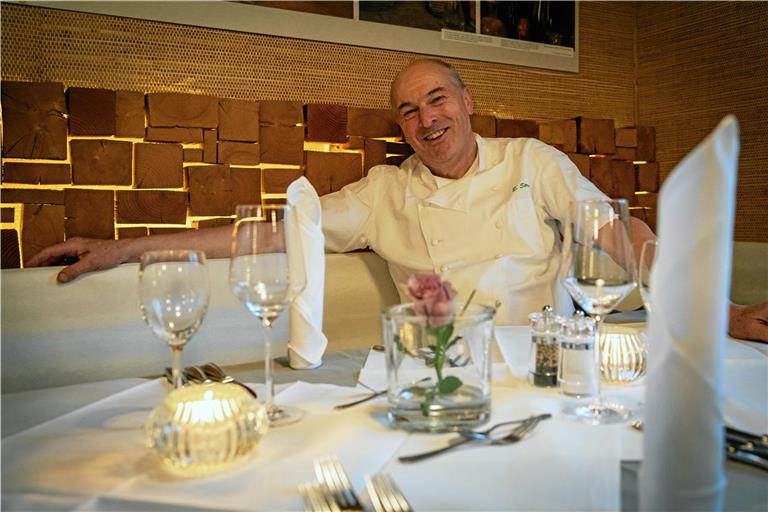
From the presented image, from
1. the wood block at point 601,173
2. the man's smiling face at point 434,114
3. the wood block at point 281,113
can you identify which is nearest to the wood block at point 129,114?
the wood block at point 281,113

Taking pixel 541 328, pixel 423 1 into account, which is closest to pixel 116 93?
pixel 423 1

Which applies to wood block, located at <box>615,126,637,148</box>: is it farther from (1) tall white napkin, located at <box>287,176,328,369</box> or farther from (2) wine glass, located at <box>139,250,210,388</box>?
(2) wine glass, located at <box>139,250,210,388</box>

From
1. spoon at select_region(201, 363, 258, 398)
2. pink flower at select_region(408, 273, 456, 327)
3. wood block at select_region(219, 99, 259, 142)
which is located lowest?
spoon at select_region(201, 363, 258, 398)

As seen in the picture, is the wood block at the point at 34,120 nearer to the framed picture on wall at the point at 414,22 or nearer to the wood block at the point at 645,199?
the framed picture on wall at the point at 414,22

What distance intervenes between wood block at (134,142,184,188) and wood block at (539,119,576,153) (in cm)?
165

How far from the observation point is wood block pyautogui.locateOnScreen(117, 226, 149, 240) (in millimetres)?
2221

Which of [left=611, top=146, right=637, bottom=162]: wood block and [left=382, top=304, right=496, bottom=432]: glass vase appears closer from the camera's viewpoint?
[left=382, top=304, right=496, bottom=432]: glass vase

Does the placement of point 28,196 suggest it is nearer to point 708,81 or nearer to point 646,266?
point 646,266

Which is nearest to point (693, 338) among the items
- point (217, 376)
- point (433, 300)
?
point (433, 300)

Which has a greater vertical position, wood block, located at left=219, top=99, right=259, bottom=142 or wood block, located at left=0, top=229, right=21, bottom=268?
wood block, located at left=219, top=99, right=259, bottom=142

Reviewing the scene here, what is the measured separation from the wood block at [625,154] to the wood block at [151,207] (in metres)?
2.08

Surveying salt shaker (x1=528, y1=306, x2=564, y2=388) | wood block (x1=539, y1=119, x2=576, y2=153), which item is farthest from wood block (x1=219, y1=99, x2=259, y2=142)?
salt shaker (x1=528, y1=306, x2=564, y2=388)

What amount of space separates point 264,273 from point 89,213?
57.2 inches

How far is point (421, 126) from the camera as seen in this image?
2.28 m
